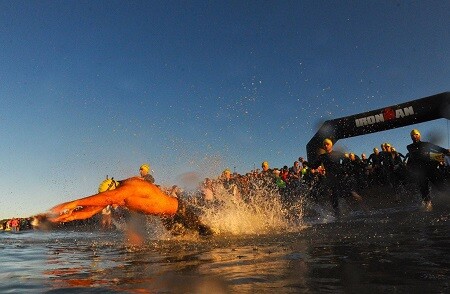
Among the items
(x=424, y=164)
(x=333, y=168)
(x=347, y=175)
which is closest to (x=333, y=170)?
(x=333, y=168)

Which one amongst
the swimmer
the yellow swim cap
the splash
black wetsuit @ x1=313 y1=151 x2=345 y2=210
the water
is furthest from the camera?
black wetsuit @ x1=313 y1=151 x2=345 y2=210

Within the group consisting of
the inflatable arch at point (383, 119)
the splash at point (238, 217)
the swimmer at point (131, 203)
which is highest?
the inflatable arch at point (383, 119)

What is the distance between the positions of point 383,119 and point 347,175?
2630 millimetres

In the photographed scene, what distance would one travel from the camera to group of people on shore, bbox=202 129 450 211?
850 cm

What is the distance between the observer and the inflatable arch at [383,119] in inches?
474

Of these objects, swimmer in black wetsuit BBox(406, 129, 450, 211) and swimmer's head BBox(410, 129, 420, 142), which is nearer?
swimmer in black wetsuit BBox(406, 129, 450, 211)

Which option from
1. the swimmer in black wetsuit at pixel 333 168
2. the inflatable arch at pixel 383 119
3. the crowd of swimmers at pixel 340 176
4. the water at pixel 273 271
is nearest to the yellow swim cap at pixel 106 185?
the crowd of swimmers at pixel 340 176

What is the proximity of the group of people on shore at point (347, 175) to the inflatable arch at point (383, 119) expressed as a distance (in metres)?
1.20

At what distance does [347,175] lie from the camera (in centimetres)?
1245

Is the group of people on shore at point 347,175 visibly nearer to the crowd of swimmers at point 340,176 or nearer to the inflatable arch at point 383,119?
the crowd of swimmers at point 340,176

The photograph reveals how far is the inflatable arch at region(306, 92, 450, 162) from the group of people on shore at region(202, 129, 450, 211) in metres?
1.20

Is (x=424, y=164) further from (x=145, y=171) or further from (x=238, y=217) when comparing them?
(x=145, y=171)

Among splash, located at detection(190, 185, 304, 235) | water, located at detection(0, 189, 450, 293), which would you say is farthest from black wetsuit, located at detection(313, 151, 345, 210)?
water, located at detection(0, 189, 450, 293)

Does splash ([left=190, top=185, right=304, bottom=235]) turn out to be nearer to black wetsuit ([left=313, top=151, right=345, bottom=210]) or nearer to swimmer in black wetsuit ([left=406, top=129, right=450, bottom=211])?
black wetsuit ([left=313, top=151, right=345, bottom=210])
